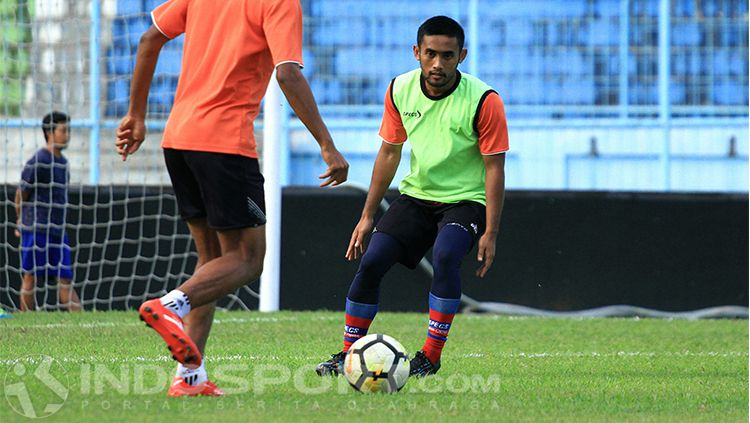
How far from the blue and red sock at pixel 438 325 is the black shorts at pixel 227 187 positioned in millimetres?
1415

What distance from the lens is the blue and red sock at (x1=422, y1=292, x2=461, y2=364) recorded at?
646 centimetres

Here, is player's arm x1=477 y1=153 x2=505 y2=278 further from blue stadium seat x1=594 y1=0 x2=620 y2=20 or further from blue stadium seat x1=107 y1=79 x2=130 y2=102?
blue stadium seat x1=594 y1=0 x2=620 y2=20

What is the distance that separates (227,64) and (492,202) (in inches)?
67.5

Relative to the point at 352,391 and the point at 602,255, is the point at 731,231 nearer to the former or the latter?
the point at 602,255

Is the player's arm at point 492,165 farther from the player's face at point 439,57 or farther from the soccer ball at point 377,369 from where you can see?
the soccer ball at point 377,369

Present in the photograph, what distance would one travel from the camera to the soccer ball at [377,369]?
573cm

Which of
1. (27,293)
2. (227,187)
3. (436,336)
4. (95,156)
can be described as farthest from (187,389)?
(95,156)

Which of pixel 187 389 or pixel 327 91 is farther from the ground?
pixel 327 91

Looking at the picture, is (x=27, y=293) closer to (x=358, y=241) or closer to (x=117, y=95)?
(x=117, y=95)

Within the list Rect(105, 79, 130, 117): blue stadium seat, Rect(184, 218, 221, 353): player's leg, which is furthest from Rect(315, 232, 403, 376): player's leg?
Rect(105, 79, 130, 117): blue stadium seat

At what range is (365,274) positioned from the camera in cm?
658

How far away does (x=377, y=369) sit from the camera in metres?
5.73

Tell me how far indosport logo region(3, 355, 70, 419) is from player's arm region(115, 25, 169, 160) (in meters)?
1.00

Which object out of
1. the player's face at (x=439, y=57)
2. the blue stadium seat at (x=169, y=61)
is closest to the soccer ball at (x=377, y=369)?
the player's face at (x=439, y=57)
